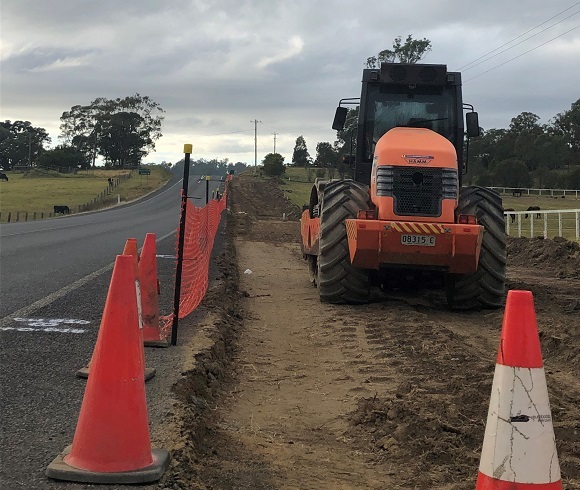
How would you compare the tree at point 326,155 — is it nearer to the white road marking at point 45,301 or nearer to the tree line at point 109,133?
the tree line at point 109,133

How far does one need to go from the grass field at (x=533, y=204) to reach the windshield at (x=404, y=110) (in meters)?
11.6

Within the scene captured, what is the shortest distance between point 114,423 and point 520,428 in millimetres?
1857

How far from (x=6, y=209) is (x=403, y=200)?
52.0m

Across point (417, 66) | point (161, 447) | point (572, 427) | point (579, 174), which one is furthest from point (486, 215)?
point (579, 174)

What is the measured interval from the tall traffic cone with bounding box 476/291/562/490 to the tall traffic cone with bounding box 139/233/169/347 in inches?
158

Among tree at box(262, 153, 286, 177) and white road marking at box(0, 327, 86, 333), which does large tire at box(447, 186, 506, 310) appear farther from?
tree at box(262, 153, 286, 177)

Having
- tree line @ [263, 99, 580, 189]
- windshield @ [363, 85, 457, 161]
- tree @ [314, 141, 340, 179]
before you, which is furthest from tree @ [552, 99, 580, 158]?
windshield @ [363, 85, 457, 161]

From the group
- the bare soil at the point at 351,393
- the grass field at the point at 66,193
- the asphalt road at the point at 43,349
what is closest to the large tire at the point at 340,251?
the bare soil at the point at 351,393

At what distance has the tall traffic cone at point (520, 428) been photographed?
9.89 feet

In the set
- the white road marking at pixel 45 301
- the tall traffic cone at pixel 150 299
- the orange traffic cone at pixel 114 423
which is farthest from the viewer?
the white road marking at pixel 45 301

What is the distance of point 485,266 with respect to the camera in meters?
9.66

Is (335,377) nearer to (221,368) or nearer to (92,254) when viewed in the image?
(221,368)

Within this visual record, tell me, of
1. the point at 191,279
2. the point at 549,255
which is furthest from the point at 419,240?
the point at 549,255

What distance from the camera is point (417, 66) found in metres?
10.4
